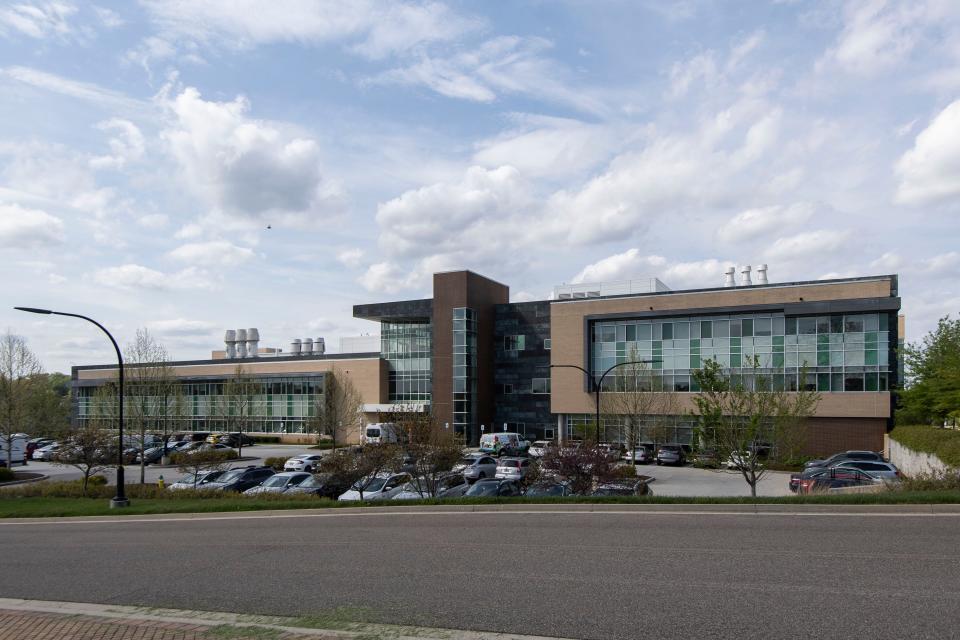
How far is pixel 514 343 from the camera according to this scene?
64188mm

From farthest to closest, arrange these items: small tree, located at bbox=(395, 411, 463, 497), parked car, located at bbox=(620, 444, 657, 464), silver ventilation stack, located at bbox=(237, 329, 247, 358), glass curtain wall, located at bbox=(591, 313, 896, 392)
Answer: silver ventilation stack, located at bbox=(237, 329, 247, 358) < parked car, located at bbox=(620, 444, 657, 464) < glass curtain wall, located at bbox=(591, 313, 896, 392) < small tree, located at bbox=(395, 411, 463, 497)

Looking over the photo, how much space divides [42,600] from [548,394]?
5337cm

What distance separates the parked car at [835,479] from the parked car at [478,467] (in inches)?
568

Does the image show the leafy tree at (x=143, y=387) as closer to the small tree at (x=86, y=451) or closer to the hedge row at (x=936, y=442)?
the small tree at (x=86, y=451)

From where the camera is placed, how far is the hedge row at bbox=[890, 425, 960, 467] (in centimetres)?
2175

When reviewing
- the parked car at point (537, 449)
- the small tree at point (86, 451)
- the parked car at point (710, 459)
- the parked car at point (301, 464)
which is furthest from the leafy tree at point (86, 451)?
the parked car at point (710, 459)

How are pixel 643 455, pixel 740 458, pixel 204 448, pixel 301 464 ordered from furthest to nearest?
pixel 204 448, pixel 643 455, pixel 301 464, pixel 740 458

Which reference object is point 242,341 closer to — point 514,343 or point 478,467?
point 514,343

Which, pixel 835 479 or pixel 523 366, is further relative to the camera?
pixel 523 366

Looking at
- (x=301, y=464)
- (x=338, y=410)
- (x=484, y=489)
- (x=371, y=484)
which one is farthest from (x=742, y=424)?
(x=338, y=410)

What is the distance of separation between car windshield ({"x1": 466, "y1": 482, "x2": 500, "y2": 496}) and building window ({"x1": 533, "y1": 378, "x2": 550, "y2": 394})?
38.3 meters

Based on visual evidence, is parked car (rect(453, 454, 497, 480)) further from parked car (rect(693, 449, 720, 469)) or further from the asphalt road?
the asphalt road

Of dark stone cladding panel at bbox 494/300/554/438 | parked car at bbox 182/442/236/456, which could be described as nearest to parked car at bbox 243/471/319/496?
parked car at bbox 182/442/236/456

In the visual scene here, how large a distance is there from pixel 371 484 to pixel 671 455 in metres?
23.6
